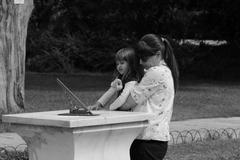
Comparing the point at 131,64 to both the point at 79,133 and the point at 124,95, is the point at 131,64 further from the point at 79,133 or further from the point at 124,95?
the point at 79,133

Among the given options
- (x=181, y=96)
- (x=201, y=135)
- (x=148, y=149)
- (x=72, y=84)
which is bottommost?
(x=72, y=84)

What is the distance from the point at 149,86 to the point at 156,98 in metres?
0.12

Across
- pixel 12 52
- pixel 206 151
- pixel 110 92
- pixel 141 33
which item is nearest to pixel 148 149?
pixel 110 92

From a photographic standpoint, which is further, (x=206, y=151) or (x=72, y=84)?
(x=72, y=84)

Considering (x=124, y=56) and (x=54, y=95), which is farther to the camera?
(x=54, y=95)

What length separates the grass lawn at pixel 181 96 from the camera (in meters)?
14.7

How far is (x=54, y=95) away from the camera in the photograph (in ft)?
54.9

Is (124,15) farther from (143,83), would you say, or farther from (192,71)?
(143,83)

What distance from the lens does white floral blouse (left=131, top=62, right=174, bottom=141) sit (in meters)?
5.29

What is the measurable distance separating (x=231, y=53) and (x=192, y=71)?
2.56 m

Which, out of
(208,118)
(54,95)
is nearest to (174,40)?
(54,95)

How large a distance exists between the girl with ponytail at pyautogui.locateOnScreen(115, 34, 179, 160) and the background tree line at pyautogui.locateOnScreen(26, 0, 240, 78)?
69.0ft

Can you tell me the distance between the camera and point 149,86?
17.4 ft

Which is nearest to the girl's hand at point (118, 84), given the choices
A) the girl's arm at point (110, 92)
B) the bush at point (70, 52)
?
the girl's arm at point (110, 92)
